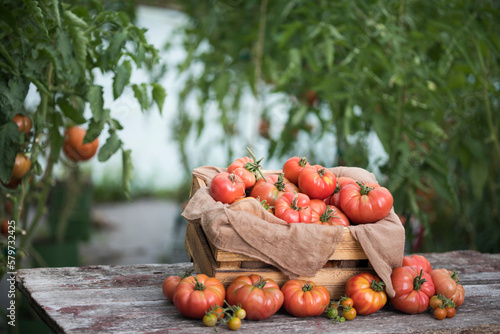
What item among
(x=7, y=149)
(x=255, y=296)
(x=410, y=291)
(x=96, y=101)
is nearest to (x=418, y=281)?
(x=410, y=291)

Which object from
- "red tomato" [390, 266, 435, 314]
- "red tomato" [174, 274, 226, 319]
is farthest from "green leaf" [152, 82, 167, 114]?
"red tomato" [390, 266, 435, 314]

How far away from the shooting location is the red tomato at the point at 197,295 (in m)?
1.18

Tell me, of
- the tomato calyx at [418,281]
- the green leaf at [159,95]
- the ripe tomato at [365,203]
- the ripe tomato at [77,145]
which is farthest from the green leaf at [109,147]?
the tomato calyx at [418,281]

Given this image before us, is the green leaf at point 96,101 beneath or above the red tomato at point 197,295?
above

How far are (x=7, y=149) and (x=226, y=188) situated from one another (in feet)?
1.93

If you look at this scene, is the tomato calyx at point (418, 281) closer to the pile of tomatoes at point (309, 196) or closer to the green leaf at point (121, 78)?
the pile of tomatoes at point (309, 196)

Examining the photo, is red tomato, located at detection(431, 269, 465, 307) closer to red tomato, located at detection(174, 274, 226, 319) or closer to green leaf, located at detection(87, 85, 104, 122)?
red tomato, located at detection(174, 274, 226, 319)

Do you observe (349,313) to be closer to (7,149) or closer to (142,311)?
(142,311)

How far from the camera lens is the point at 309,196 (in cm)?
140

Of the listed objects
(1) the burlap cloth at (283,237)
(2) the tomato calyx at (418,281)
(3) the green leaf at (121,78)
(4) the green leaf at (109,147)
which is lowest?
(2) the tomato calyx at (418,281)

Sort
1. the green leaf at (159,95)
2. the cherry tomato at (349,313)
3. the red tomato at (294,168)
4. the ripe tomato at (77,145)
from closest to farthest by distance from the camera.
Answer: the cherry tomato at (349,313) < the red tomato at (294,168) < the green leaf at (159,95) < the ripe tomato at (77,145)

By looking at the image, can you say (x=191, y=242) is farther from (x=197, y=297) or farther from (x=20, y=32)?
(x=20, y=32)

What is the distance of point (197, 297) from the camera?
1.18 metres

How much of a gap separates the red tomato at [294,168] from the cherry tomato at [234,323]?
472 mm
